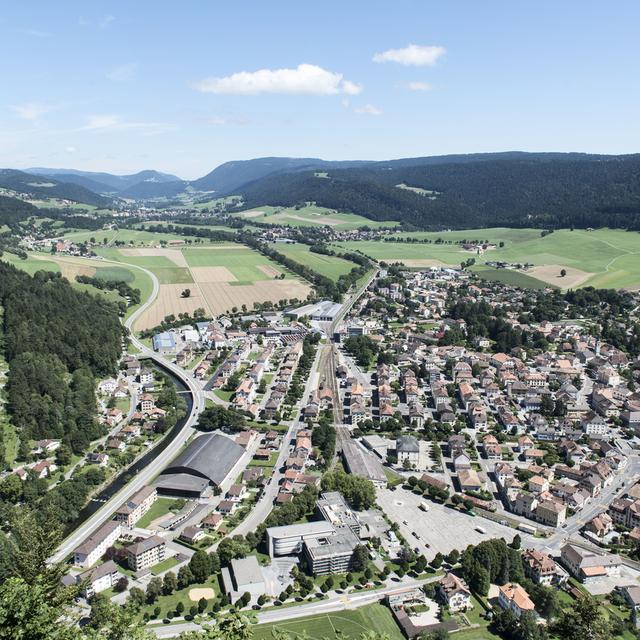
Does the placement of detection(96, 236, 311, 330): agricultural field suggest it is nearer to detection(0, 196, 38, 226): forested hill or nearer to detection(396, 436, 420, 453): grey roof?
detection(0, 196, 38, 226): forested hill

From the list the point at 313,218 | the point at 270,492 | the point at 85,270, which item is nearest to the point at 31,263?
the point at 85,270

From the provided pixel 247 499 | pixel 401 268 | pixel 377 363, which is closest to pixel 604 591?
pixel 247 499

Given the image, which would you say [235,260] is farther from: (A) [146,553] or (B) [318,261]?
(A) [146,553]

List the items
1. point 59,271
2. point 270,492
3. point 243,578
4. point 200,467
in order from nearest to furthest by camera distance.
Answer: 1. point 243,578
2. point 270,492
3. point 200,467
4. point 59,271

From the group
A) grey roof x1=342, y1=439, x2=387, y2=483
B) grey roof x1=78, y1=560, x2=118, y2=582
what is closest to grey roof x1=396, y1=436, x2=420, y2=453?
grey roof x1=342, y1=439, x2=387, y2=483

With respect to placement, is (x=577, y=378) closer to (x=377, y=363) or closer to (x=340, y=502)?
(x=377, y=363)

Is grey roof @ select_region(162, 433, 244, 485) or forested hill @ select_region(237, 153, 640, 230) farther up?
forested hill @ select_region(237, 153, 640, 230)
